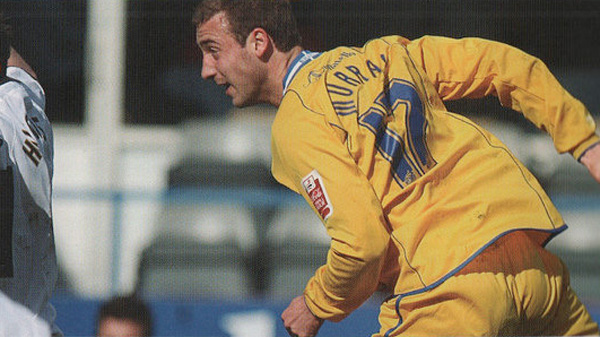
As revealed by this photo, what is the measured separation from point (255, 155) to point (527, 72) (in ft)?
9.38

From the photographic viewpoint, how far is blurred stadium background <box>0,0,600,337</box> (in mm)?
4703

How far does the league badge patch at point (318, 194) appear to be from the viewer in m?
2.07

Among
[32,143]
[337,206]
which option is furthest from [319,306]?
[32,143]

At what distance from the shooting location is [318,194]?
2.09 meters

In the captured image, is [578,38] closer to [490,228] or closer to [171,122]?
[171,122]

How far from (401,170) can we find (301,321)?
43 centimetres

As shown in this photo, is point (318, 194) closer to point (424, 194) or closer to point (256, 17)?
point (424, 194)

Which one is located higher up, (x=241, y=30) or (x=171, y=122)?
(x=241, y=30)

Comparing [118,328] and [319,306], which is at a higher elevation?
[319,306]

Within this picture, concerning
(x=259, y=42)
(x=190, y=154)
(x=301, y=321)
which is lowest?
(x=190, y=154)

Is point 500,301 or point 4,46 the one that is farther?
point 4,46

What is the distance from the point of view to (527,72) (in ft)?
7.30

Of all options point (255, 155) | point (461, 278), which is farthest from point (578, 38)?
point (461, 278)

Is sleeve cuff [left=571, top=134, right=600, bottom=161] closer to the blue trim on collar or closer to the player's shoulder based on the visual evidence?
the blue trim on collar
